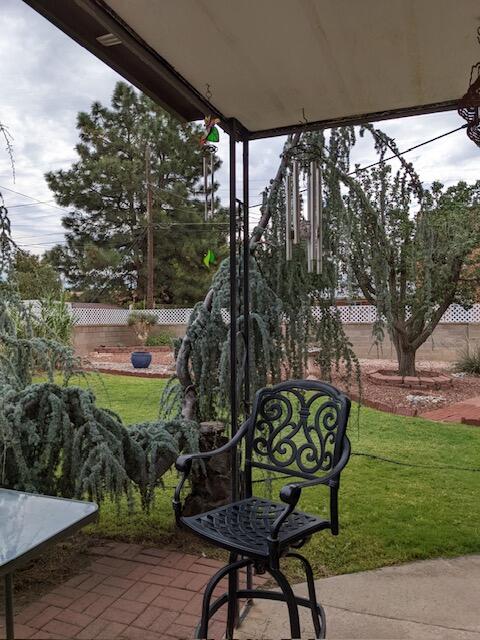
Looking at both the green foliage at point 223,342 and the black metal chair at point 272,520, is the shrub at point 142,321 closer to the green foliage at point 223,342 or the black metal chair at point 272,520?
the green foliage at point 223,342

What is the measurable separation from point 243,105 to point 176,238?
12333mm

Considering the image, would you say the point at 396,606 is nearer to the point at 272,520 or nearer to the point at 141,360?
the point at 272,520

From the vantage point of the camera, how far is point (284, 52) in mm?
1482


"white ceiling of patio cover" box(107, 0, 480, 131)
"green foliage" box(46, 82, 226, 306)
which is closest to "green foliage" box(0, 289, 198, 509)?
"white ceiling of patio cover" box(107, 0, 480, 131)

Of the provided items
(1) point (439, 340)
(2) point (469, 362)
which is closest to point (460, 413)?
(2) point (469, 362)

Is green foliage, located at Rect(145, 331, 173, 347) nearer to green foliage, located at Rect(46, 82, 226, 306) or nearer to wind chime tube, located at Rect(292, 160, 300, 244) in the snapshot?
green foliage, located at Rect(46, 82, 226, 306)

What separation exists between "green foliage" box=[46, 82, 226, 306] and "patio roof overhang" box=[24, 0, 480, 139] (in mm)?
11698

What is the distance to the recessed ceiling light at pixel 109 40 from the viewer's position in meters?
1.35

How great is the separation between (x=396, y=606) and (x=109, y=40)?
216 centimetres

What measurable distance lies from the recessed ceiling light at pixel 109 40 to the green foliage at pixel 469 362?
715 cm

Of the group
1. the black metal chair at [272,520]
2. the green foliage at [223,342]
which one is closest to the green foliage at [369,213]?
the green foliage at [223,342]

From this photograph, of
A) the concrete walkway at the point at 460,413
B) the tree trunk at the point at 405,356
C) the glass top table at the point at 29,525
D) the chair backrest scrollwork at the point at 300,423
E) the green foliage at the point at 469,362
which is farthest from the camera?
the green foliage at the point at 469,362

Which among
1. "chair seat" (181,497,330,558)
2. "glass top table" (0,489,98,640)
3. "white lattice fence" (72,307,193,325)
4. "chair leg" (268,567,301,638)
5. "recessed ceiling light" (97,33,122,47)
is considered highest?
"recessed ceiling light" (97,33,122,47)

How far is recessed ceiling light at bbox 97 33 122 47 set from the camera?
135 cm
